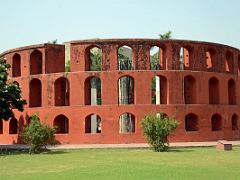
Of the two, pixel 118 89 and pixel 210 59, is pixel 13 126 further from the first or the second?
pixel 210 59

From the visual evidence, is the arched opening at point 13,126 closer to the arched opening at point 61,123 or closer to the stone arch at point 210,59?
the arched opening at point 61,123

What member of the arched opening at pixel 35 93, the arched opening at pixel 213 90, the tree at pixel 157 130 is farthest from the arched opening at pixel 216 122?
the arched opening at pixel 35 93

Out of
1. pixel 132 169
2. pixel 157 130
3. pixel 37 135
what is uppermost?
pixel 157 130

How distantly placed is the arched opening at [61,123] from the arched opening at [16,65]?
4.22 m

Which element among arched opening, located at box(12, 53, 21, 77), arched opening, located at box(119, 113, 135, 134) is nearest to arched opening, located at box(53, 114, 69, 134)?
arched opening, located at box(119, 113, 135, 134)

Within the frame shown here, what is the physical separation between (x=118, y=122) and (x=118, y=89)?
1.77 meters

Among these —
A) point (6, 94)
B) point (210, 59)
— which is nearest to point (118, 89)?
point (6, 94)

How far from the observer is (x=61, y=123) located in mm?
23828

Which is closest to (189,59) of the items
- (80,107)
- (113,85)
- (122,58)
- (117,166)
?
(113,85)

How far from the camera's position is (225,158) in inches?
581

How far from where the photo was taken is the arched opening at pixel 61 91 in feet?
76.3

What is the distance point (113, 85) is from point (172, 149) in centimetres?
502

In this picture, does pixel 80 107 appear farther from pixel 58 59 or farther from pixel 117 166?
pixel 117 166

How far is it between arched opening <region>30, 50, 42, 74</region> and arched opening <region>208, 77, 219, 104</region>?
394 inches
